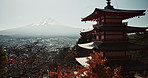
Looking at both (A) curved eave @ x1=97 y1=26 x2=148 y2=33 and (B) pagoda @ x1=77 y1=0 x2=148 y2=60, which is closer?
(B) pagoda @ x1=77 y1=0 x2=148 y2=60

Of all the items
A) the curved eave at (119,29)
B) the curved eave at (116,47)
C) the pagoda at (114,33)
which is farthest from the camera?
the curved eave at (119,29)

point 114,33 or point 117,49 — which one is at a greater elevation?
point 114,33

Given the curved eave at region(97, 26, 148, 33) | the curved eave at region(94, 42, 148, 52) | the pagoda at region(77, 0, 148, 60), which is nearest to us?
the curved eave at region(94, 42, 148, 52)

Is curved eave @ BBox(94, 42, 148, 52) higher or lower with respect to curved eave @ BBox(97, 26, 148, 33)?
lower

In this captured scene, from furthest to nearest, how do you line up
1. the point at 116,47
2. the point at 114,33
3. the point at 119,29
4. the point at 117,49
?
the point at 114,33 → the point at 119,29 → the point at 116,47 → the point at 117,49

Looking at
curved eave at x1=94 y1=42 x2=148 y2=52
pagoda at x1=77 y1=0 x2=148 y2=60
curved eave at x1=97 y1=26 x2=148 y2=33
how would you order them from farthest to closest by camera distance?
1. curved eave at x1=97 y1=26 x2=148 y2=33
2. pagoda at x1=77 y1=0 x2=148 y2=60
3. curved eave at x1=94 y1=42 x2=148 y2=52

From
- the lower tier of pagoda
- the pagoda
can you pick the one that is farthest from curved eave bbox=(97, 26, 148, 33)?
the lower tier of pagoda

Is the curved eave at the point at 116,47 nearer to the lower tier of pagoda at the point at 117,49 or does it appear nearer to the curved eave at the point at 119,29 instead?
the lower tier of pagoda at the point at 117,49

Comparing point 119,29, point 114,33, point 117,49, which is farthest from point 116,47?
point 119,29

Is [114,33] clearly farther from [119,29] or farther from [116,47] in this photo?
[116,47]

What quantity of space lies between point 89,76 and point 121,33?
6.37m

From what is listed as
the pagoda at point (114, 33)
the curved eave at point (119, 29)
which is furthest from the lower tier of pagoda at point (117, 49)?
the curved eave at point (119, 29)

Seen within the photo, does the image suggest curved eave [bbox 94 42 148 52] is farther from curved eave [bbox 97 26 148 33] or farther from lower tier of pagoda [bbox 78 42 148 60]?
curved eave [bbox 97 26 148 33]

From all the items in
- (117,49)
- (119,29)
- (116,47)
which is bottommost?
(117,49)
